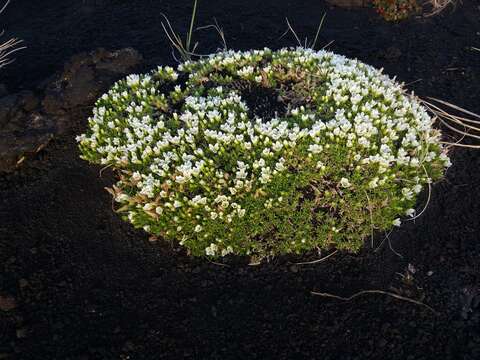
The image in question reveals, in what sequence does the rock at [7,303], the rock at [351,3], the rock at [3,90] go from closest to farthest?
the rock at [7,303]
the rock at [3,90]
the rock at [351,3]

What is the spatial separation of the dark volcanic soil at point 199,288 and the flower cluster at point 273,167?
0.28m

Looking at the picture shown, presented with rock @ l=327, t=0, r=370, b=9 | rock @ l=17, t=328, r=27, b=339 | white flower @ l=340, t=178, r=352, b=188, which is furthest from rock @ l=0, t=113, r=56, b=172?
rock @ l=327, t=0, r=370, b=9

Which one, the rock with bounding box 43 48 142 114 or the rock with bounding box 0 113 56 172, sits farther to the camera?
the rock with bounding box 43 48 142 114

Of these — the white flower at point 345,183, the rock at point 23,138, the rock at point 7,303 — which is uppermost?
the rock at point 23,138

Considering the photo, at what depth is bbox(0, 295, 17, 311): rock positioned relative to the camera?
155 inches

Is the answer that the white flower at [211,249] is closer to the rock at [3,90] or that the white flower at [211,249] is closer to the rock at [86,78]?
the rock at [86,78]

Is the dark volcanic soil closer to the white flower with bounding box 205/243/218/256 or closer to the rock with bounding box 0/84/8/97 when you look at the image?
the white flower with bounding box 205/243/218/256

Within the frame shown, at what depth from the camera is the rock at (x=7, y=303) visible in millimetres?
3927

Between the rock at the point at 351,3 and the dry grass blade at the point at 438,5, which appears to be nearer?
the dry grass blade at the point at 438,5

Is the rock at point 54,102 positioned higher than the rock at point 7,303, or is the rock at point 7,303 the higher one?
the rock at point 54,102

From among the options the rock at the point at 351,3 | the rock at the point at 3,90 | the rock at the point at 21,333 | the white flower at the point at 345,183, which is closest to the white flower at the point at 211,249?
the white flower at the point at 345,183

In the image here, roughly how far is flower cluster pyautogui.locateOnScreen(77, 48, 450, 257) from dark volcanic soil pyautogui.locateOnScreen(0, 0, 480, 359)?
11.0 inches

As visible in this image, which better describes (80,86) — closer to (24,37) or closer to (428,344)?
(24,37)

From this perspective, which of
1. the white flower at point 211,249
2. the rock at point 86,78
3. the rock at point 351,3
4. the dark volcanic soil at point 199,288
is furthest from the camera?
the rock at point 351,3
